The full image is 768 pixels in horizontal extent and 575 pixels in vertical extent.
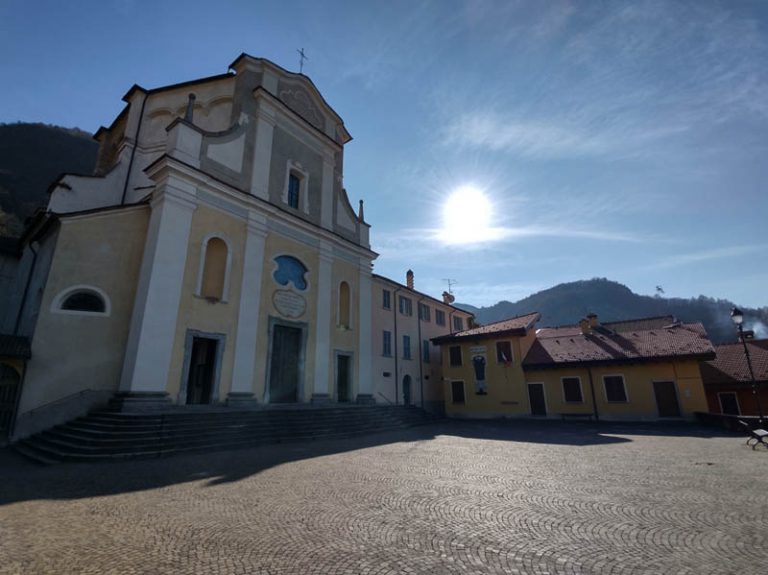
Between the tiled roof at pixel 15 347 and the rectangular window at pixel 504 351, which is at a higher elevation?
the rectangular window at pixel 504 351

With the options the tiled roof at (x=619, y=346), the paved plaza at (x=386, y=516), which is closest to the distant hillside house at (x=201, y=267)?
the paved plaza at (x=386, y=516)

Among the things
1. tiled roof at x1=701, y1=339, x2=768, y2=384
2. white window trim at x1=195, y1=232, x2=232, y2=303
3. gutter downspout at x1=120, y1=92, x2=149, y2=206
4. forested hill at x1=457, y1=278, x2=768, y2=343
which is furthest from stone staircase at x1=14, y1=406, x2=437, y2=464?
forested hill at x1=457, y1=278, x2=768, y2=343

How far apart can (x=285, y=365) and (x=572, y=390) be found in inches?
683

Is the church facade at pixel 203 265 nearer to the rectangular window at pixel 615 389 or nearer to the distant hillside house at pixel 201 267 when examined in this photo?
the distant hillside house at pixel 201 267

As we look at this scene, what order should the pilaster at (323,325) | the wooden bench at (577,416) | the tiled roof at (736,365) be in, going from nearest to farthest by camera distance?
the pilaster at (323,325)
the wooden bench at (577,416)
the tiled roof at (736,365)

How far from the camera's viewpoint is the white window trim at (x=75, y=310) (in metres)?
12.1

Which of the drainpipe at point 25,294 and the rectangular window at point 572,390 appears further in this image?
the rectangular window at point 572,390

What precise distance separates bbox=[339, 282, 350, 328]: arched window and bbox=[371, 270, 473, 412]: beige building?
4.38 m

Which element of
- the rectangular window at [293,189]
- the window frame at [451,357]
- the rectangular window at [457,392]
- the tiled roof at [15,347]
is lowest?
the rectangular window at [457,392]

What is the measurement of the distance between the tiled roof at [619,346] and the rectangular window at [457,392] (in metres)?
4.94

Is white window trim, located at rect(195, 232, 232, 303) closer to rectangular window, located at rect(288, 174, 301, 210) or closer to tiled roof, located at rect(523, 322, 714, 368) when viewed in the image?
rectangular window, located at rect(288, 174, 301, 210)

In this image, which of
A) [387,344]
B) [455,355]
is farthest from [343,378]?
[455,355]

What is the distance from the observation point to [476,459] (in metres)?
9.22

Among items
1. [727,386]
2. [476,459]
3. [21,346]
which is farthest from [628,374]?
[21,346]
